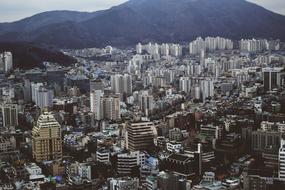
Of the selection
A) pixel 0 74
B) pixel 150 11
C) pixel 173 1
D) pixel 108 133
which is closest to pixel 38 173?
pixel 108 133

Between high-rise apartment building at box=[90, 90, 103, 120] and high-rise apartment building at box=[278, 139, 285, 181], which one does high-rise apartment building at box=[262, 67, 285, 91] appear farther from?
high-rise apartment building at box=[278, 139, 285, 181]

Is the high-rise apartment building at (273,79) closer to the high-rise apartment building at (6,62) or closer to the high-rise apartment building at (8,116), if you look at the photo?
the high-rise apartment building at (8,116)

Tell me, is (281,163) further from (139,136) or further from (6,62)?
(6,62)

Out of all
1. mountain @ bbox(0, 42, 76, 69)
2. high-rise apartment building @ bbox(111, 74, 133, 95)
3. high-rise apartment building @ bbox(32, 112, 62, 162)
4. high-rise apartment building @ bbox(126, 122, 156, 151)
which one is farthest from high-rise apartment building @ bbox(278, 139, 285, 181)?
mountain @ bbox(0, 42, 76, 69)

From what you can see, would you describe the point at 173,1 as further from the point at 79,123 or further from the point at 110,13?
the point at 79,123

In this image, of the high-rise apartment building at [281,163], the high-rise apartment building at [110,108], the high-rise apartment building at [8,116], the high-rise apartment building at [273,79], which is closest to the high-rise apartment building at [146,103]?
the high-rise apartment building at [110,108]

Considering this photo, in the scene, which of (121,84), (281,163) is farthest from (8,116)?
(281,163)
